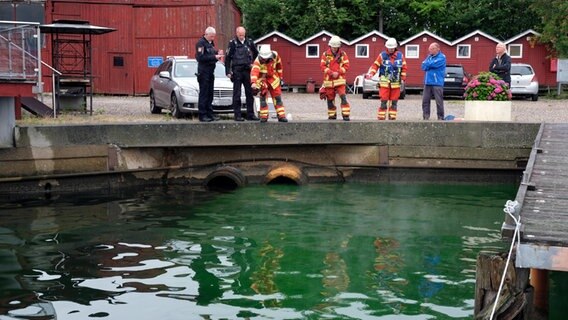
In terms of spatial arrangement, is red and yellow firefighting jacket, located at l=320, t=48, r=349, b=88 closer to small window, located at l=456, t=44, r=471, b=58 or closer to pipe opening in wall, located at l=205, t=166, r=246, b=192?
pipe opening in wall, located at l=205, t=166, r=246, b=192

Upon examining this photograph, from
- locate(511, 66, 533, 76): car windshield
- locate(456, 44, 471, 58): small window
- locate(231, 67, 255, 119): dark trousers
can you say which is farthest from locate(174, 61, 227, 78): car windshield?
locate(456, 44, 471, 58): small window

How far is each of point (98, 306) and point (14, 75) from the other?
6.82 metres

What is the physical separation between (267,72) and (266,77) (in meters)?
0.10

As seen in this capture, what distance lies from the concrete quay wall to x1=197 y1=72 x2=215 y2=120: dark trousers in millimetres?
424

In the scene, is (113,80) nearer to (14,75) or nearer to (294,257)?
(14,75)

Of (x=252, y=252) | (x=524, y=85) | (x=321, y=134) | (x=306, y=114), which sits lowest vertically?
(x=252, y=252)

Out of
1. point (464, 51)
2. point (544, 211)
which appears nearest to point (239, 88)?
point (544, 211)

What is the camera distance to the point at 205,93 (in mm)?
16625

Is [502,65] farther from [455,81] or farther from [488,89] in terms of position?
[455,81]

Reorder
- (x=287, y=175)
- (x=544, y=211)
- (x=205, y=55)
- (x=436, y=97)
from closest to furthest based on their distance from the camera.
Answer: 1. (x=544, y=211)
2. (x=205, y=55)
3. (x=287, y=175)
4. (x=436, y=97)

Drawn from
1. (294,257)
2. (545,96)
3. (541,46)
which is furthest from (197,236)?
(541,46)

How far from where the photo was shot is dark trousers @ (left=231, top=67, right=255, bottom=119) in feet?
54.6

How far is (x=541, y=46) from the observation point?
38.4 metres

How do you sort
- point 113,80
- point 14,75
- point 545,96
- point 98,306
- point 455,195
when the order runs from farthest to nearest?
point 545,96
point 113,80
point 455,195
point 14,75
point 98,306
